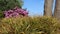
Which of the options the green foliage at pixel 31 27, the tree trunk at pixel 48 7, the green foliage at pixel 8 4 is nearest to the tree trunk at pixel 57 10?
the tree trunk at pixel 48 7

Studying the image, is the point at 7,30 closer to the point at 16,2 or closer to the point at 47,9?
the point at 47,9

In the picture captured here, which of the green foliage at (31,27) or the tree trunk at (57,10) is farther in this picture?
the tree trunk at (57,10)

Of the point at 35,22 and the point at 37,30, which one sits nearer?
the point at 37,30

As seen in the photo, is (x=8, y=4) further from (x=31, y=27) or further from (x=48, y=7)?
(x=31, y=27)

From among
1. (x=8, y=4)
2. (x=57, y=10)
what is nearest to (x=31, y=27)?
(x=57, y=10)

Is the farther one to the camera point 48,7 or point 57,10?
point 48,7

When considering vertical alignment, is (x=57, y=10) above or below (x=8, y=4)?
above

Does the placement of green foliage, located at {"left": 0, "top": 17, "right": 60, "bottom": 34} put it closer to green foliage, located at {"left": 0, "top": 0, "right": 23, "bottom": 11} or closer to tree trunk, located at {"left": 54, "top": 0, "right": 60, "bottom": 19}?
tree trunk, located at {"left": 54, "top": 0, "right": 60, "bottom": 19}

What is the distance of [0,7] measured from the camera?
1858 cm

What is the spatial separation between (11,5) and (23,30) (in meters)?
10.00

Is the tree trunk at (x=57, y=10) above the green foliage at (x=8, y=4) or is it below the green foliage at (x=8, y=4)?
above

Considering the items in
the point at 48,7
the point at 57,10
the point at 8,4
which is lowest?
the point at 8,4

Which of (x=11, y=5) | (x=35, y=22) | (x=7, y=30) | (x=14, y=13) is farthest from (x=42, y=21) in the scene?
(x=11, y=5)

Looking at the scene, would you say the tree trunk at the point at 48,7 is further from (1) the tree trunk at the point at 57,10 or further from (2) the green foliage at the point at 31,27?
(2) the green foliage at the point at 31,27
